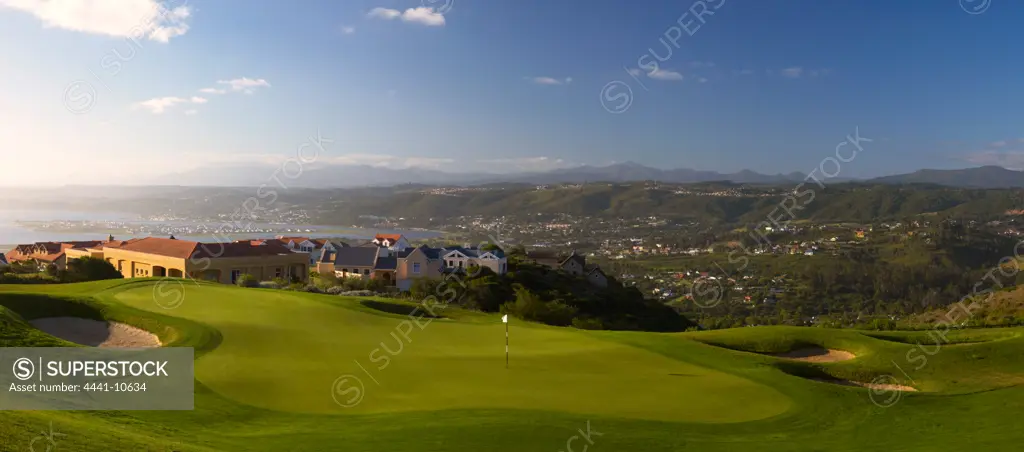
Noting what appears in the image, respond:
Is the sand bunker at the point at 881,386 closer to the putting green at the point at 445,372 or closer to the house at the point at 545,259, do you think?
the putting green at the point at 445,372

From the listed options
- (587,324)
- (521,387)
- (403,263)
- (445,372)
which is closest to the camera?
(521,387)

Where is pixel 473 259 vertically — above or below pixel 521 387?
below

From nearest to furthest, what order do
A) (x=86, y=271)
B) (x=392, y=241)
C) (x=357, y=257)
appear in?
(x=86, y=271)
(x=357, y=257)
(x=392, y=241)

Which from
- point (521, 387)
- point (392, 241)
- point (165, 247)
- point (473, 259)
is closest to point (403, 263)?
point (473, 259)

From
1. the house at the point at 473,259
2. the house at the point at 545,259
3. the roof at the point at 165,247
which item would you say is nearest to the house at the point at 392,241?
the house at the point at 473,259

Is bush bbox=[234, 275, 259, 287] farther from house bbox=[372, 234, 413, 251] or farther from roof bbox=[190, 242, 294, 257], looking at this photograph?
house bbox=[372, 234, 413, 251]

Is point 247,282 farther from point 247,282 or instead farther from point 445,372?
point 445,372

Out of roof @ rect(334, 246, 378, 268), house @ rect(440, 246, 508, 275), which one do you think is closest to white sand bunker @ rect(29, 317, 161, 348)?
roof @ rect(334, 246, 378, 268)

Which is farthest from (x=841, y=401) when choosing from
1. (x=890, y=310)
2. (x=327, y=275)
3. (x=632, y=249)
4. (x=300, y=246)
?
(x=632, y=249)
